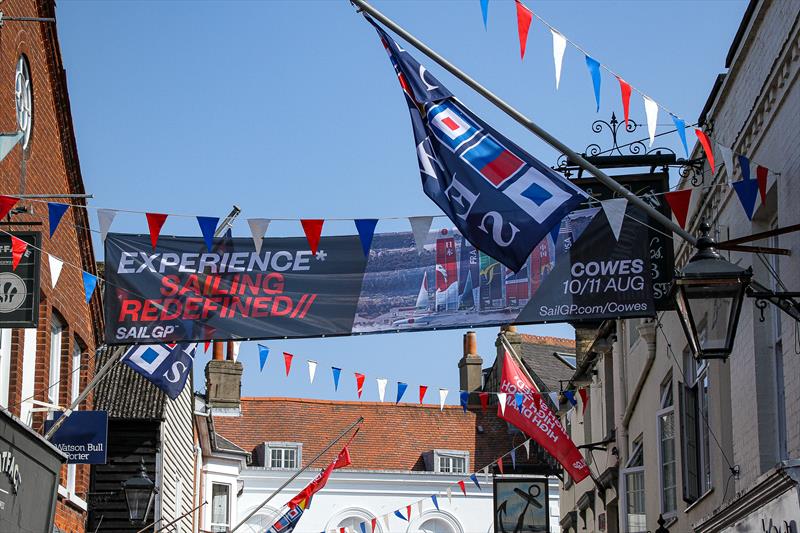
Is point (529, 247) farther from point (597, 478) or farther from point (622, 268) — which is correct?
point (597, 478)

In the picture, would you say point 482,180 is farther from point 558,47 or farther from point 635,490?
point 635,490

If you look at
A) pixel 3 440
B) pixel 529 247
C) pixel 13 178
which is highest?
pixel 13 178

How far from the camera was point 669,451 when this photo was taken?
1825 centimetres

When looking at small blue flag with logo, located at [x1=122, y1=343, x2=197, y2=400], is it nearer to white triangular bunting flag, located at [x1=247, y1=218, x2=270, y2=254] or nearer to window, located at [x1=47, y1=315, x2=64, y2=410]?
window, located at [x1=47, y1=315, x2=64, y2=410]

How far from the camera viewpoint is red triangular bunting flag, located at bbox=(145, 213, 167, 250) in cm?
1309

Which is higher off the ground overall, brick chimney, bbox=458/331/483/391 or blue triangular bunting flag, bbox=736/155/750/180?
brick chimney, bbox=458/331/483/391

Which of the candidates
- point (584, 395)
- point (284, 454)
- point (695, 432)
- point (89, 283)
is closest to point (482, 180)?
point (89, 283)

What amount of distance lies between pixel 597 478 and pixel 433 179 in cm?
1507

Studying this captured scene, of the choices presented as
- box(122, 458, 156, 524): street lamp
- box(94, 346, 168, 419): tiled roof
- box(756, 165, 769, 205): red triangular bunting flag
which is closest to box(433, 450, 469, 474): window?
→ box(94, 346, 168, 419): tiled roof

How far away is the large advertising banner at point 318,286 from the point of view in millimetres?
13219

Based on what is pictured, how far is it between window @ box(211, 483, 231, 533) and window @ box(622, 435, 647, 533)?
2109cm

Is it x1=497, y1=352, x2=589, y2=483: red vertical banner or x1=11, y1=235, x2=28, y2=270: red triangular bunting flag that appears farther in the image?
x1=497, y1=352, x2=589, y2=483: red vertical banner

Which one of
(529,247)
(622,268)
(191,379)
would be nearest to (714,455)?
Result: (622,268)

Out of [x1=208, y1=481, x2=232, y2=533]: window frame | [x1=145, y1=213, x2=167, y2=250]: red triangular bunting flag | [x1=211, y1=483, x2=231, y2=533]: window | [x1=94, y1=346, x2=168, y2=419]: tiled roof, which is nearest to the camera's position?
[x1=145, y1=213, x2=167, y2=250]: red triangular bunting flag
